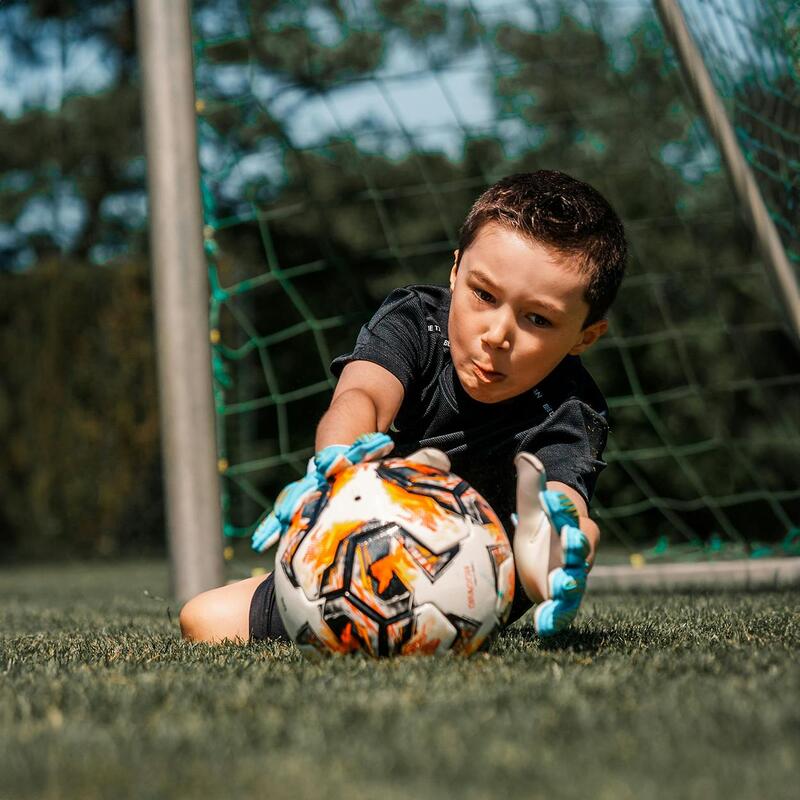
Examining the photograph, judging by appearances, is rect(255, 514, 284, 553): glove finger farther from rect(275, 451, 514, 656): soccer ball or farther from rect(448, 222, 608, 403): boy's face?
rect(448, 222, 608, 403): boy's face

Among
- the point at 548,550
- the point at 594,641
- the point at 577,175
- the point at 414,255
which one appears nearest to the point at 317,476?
the point at 548,550

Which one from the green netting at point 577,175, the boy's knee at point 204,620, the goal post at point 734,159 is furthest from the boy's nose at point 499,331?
the green netting at point 577,175

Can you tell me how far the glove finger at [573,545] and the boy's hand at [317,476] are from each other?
1.01 ft

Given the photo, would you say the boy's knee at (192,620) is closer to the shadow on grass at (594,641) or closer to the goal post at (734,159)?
the shadow on grass at (594,641)

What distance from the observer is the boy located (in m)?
1.75

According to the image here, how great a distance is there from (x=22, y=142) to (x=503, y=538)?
12.6m

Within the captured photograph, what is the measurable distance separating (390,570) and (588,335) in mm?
740

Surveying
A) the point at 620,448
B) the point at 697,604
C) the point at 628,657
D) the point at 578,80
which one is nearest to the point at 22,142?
the point at 578,80

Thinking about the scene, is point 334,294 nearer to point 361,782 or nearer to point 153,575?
point 153,575

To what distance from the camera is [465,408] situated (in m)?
2.32

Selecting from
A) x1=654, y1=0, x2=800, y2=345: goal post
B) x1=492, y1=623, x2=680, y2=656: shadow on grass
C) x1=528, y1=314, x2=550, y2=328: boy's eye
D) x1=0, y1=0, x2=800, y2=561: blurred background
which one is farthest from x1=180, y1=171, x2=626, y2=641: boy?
x1=0, y1=0, x2=800, y2=561: blurred background

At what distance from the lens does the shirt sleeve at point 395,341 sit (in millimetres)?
2203

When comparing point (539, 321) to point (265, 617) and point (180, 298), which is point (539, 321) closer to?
point (265, 617)

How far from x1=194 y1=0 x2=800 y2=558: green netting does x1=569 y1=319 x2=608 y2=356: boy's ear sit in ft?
7.31
